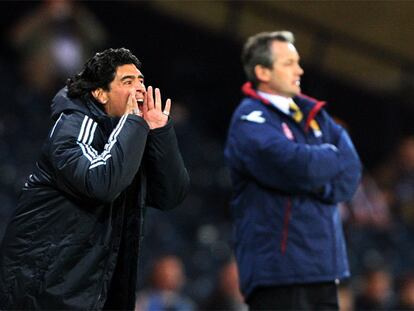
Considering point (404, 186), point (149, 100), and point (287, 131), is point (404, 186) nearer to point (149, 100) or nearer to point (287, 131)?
point (287, 131)

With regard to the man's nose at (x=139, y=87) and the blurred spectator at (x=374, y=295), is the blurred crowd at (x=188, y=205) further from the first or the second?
the man's nose at (x=139, y=87)

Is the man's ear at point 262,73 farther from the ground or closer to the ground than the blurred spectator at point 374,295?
farther from the ground

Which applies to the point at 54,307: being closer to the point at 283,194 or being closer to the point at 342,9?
the point at 283,194

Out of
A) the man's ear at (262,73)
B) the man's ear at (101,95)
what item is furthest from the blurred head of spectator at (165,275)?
the man's ear at (101,95)

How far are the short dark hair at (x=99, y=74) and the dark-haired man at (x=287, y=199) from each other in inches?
47.9

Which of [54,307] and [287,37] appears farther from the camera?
[287,37]

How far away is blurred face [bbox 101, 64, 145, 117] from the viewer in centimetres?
384

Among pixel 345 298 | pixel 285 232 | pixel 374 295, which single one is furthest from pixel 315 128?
pixel 374 295

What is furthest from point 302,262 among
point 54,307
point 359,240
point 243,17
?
point 243,17

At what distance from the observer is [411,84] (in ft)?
37.0

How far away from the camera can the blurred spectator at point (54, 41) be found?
8.94m

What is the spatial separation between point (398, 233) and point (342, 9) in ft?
8.58

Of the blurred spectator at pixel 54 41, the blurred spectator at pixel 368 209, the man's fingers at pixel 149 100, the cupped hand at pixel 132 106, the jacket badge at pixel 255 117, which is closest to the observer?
the cupped hand at pixel 132 106

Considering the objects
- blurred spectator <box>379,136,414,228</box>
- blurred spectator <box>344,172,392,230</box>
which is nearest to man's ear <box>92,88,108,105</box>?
blurred spectator <box>344,172,392,230</box>
